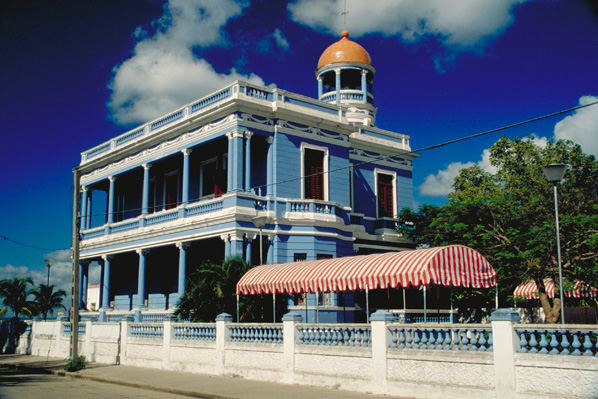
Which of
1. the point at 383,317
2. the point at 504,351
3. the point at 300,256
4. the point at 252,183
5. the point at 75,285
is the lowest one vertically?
the point at 504,351

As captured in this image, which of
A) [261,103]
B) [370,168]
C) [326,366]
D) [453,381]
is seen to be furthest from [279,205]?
[453,381]

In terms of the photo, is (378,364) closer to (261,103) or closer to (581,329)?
(581,329)

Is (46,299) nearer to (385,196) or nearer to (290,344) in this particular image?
(385,196)

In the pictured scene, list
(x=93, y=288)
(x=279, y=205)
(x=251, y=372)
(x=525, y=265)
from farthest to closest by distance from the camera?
(x=93, y=288), (x=279, y=205), (x=525, y=265), (x=251, y=372)

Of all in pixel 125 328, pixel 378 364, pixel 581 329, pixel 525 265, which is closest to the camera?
pixel 581 329

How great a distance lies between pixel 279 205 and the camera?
918 inches

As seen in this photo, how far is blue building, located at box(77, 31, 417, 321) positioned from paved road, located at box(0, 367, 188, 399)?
6.83 metres

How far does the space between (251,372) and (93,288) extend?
4013 cm

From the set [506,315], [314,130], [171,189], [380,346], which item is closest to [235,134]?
→ [314,130]

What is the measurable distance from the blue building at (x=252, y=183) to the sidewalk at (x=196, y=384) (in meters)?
5.37

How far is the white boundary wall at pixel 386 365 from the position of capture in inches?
370

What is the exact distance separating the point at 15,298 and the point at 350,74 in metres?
23.1

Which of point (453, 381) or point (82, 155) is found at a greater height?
point (82, 155)

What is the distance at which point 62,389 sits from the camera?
14727 mm
